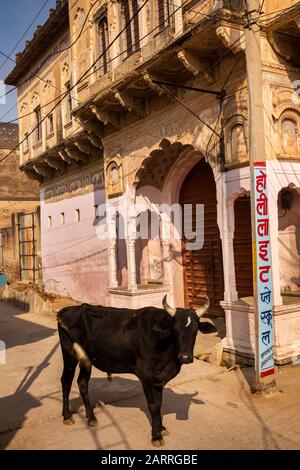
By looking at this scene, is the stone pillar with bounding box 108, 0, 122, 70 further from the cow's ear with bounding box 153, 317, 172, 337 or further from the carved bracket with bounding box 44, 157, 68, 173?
the cow's ear with bounding box 153, 317, 172, 337

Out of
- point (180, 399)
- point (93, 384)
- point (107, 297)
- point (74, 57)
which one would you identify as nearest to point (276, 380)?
point (180, 399)

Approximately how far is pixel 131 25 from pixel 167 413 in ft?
30.0

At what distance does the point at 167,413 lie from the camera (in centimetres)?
596

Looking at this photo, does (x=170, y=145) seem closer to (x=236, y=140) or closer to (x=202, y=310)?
(x=236, y=140)

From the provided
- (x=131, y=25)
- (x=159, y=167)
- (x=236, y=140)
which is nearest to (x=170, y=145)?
(x=159, y=167)

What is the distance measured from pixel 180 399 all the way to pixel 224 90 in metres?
5.62

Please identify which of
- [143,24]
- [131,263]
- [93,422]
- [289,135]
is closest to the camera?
[93,422]

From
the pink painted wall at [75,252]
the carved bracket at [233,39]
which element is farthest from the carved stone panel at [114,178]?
the carved bracket at [233,39]

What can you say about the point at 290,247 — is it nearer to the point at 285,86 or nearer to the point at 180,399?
the point at 285,86

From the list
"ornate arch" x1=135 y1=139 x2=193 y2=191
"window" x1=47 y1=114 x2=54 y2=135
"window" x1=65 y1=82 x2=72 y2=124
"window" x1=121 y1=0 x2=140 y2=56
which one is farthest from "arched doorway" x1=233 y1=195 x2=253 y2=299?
"window" x1=47 y1=114 x2=54 y2=135

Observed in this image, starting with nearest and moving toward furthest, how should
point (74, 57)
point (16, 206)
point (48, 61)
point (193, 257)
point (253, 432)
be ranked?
point (253, 432) < point (193, 257) < point (74, 57) < point (48, 61) < point (16, 206)

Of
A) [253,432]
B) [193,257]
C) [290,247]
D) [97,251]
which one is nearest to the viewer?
[253,432]

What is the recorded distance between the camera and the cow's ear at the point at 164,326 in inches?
196

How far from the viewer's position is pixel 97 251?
51.2ft
